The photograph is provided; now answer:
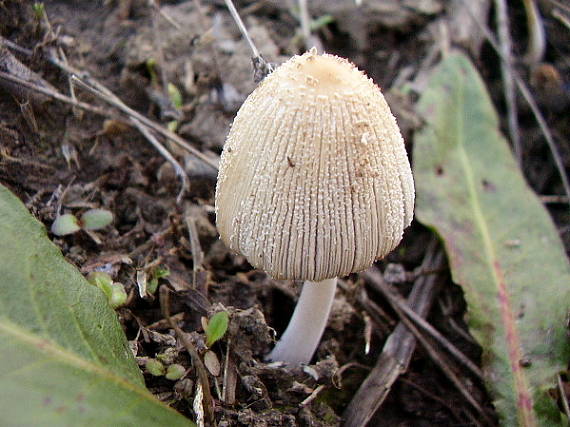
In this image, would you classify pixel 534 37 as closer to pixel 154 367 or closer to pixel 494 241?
pixel 494 241

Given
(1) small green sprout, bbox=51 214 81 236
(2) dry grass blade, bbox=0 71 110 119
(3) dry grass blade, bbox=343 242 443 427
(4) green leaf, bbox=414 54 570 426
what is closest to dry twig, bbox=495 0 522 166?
(4) green leaf, bbox=414 54 570 426

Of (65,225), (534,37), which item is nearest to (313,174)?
(65,225)

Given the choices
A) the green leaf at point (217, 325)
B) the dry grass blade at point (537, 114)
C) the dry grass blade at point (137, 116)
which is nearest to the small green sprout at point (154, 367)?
the green leaf at point (217, 325)

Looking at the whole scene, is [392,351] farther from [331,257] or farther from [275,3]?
[275,3]

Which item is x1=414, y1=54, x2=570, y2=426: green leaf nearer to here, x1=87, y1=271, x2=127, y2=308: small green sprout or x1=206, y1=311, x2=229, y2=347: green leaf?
x1=206, y1=311, x2=229, y2=347: green leaf

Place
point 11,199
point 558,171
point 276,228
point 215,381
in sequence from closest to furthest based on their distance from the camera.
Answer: point 276,228
point 11,199
point 215,381
point 558,171

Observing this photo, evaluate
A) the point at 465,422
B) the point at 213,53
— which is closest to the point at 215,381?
the point at 465,422
